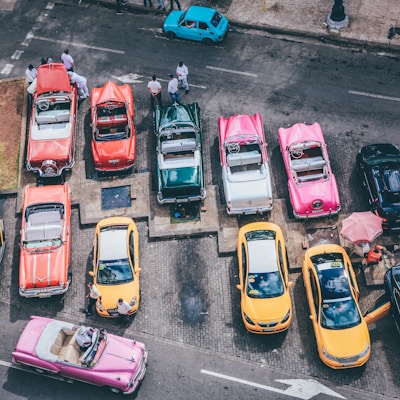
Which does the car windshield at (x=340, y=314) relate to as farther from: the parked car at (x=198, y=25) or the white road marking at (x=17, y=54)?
the white road marking at (x=17, y=54)

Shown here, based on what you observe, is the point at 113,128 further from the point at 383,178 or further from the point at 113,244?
the point at 383,178

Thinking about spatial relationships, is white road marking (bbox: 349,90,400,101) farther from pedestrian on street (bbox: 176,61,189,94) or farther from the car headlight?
the car headlight

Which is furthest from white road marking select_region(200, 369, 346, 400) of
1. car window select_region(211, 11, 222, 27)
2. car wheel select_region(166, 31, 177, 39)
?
car wheel select_region(166, 31, 177, 39)

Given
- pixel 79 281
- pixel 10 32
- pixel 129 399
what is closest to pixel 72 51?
pixel 10 32

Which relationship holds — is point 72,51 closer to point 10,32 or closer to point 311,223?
point 10,32

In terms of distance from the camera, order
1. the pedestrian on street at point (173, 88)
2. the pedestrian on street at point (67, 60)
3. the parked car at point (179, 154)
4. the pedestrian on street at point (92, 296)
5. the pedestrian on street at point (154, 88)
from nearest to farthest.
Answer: the pedestrian on street at point (92, 296) → the parked car at point (179, 154) → the pedestrian on street at point (173, 88) → the pedestrian on street at point (154, 88) → the pedestrian on street at point (67, 60)

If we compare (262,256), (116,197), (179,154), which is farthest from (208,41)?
(262,256)

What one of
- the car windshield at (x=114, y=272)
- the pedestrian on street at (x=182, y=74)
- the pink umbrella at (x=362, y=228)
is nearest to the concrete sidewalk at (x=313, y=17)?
the pedestrian on street at (x=182, y=74)
